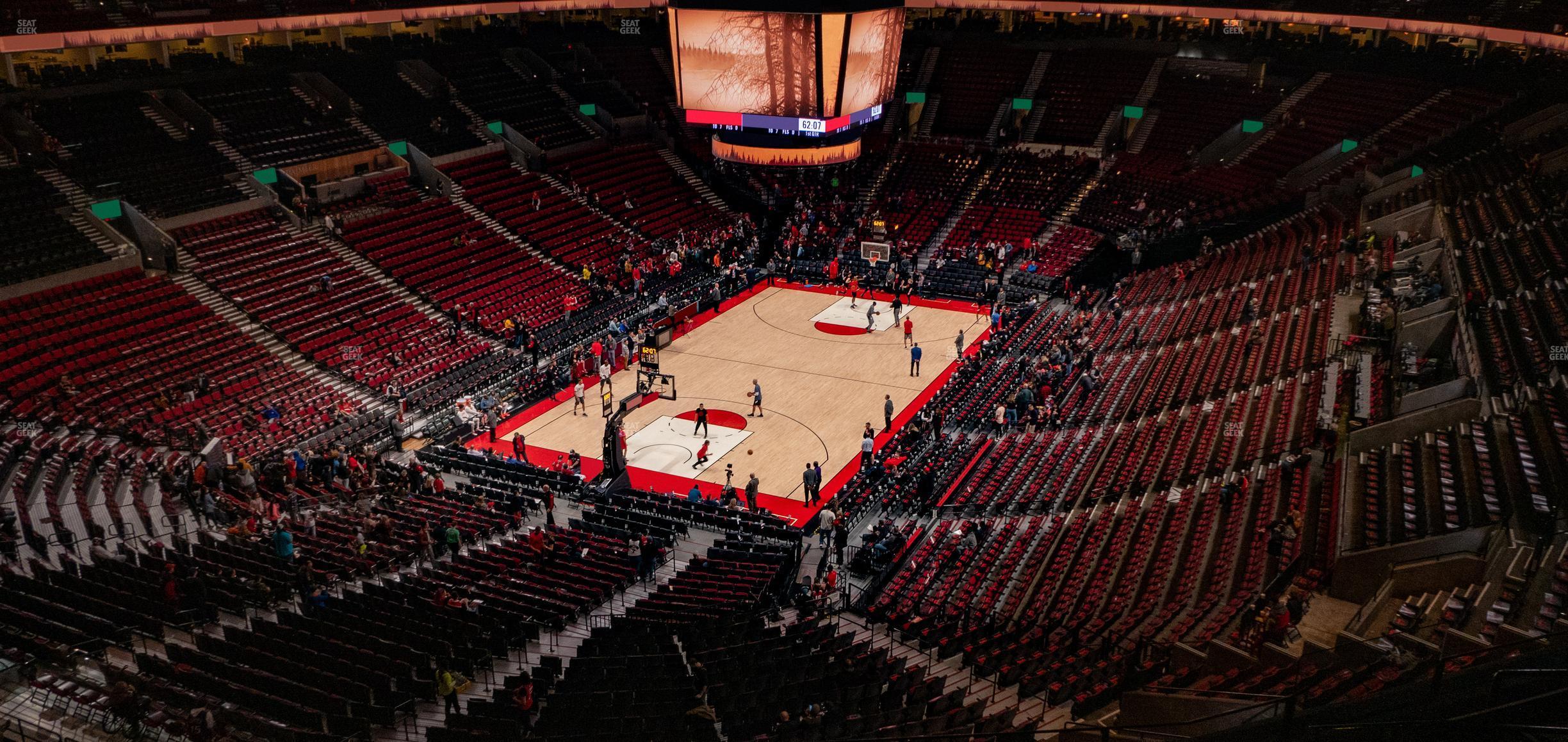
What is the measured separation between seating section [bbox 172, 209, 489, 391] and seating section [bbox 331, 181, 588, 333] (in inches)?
45.5

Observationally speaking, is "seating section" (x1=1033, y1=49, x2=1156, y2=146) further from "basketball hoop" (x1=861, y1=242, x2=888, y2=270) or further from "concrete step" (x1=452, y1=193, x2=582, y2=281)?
"concrete step" (x1=452, y1=193, x2=582, y2=281)

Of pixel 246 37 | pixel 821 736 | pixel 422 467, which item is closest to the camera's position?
pixel 821 736

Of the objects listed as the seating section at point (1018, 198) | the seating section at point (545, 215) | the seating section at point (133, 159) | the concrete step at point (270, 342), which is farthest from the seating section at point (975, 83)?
the concrete step at point (270, 342)

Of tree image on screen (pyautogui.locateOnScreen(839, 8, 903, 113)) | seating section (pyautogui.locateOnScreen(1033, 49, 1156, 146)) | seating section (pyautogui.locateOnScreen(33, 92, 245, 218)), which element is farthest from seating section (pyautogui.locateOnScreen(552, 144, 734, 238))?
seating section (pyautogui.locateOnScreen(1033, 49, 1156, 146))

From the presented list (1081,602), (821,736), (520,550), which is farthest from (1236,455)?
(520,550)

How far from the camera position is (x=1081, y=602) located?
15.0 m

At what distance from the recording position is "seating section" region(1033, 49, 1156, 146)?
4275 centimetres

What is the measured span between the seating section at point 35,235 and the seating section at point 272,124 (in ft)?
19.7

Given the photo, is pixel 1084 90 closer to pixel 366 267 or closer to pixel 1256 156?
pixel 1256 156

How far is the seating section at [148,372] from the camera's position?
68.3ft

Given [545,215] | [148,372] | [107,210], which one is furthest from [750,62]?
[107,210]

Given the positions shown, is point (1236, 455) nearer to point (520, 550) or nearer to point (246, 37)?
point (520, 550)

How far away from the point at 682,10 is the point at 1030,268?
1485cm

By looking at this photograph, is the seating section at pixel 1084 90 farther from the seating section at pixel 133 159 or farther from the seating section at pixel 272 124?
the seating section at pixel 133 159
